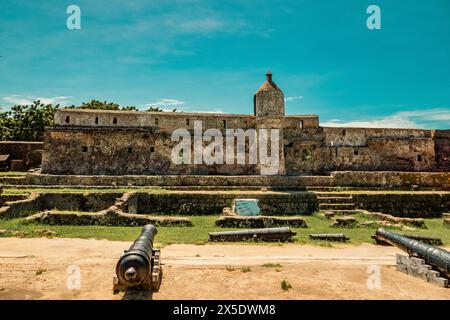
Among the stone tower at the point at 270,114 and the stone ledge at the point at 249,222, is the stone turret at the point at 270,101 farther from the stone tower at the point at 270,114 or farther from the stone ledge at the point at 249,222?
the stone ledge at the point at 249,222

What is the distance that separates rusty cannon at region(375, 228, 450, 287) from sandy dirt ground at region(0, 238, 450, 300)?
22 cm

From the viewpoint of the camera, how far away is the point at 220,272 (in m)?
6.42

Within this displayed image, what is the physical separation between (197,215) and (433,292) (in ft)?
37.4

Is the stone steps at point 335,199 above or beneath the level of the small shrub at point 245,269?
above

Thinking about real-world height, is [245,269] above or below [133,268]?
below

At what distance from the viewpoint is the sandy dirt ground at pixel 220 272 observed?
5.22 meters

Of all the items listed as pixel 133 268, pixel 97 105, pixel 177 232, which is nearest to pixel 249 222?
→ pixel 177 232

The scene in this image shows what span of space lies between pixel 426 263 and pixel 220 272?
4.40 m

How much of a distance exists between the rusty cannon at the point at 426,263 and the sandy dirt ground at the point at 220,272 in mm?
217

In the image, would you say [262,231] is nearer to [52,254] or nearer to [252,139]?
[52,254]

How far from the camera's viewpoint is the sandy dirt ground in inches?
206

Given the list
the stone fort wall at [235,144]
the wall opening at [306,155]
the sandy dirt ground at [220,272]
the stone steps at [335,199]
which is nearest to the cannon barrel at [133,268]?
the sandy dirt ground at [220,272]

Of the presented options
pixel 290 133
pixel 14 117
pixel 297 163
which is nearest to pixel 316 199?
pixel 297 163

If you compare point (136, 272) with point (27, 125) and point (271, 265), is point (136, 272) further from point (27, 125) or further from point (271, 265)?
point (27, 125)
